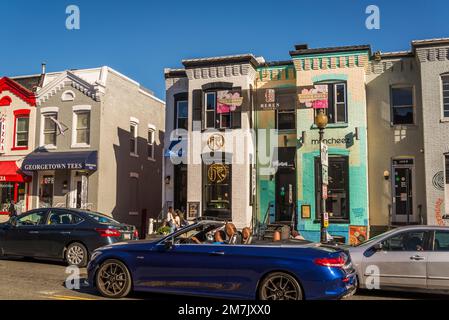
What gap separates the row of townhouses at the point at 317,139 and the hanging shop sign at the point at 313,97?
0.13 ft

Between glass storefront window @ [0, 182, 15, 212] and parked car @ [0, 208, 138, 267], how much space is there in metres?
10.5

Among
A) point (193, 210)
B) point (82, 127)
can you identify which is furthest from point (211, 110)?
point (82, 127)

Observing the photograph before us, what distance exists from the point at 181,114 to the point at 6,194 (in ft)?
31.5

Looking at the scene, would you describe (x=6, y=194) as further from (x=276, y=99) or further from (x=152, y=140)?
(x=276, y=99)

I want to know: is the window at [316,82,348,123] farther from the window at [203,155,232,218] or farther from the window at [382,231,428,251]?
the window at [382,231,428,251]

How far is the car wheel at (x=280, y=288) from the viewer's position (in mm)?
7383

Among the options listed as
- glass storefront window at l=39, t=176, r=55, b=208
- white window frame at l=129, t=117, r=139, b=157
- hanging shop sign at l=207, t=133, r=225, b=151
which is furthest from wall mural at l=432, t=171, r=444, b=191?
glass storefront window at l=39, t=176, r=55, b=208

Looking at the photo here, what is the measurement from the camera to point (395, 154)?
18859 millimetres

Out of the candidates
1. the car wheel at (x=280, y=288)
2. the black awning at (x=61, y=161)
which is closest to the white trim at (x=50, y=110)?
the black awning at (x=61, y=161)

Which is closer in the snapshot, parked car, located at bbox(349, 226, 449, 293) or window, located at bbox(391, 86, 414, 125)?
parked car, located at bbox(349, 226, 449, 293)

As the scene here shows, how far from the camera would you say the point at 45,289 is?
939 centimetres

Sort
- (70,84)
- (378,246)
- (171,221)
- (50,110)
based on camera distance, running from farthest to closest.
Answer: (50,110) < (70,84) < (171,221) < (378,246)

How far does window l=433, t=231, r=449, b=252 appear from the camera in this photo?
912cm
